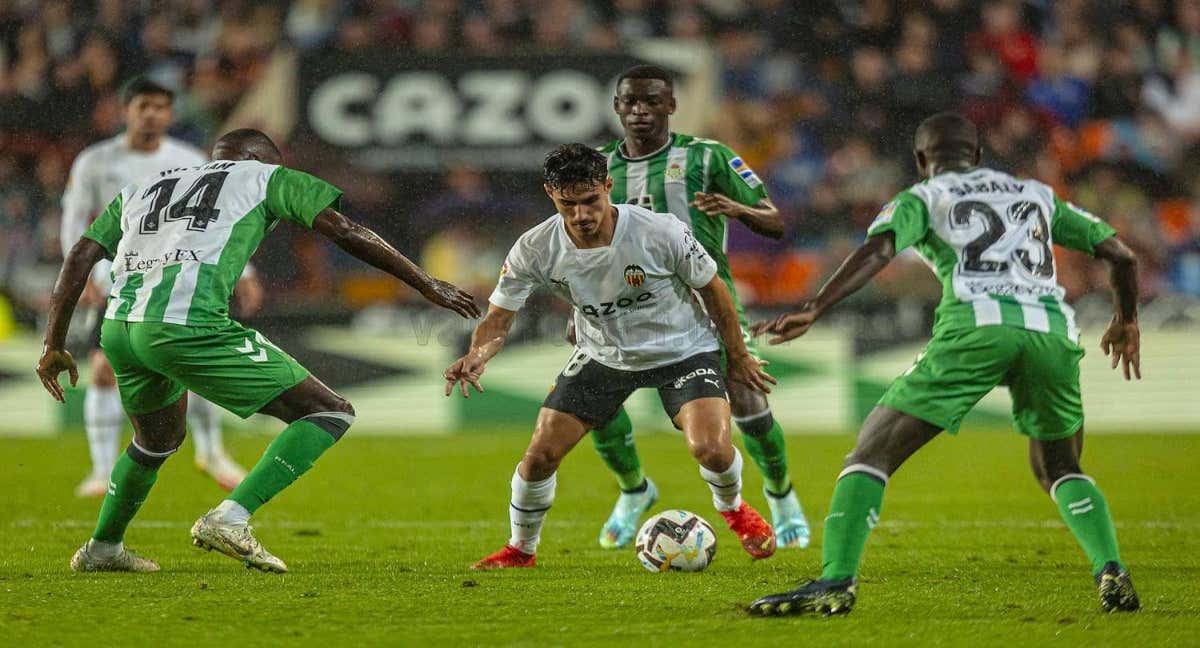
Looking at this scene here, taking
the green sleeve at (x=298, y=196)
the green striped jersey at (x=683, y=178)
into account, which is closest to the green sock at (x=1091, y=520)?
the green striped jersey at (x=683, y=178)

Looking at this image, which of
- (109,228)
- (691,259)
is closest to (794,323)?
(691,259)

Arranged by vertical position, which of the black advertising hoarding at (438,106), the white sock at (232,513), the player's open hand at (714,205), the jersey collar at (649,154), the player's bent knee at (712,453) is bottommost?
the white sock at (232,513)

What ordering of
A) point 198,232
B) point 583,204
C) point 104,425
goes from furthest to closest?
1. point 104,425
2. point 198,232
3. point 583,204

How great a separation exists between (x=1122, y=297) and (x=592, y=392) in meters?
2.24

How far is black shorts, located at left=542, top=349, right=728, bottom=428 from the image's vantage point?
669cm

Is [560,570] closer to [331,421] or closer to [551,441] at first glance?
[551,441]

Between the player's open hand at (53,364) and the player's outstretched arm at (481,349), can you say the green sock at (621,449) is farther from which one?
the player's open hand at (53,364)

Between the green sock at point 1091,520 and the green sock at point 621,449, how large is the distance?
8.60 feet

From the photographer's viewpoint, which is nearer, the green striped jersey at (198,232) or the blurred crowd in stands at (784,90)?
the green striped jersey at (198,232)

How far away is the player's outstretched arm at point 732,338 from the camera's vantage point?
6164mm

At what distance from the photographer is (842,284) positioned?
530cm

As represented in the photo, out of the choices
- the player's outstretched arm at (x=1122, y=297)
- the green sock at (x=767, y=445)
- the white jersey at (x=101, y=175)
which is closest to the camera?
the player's outstretched arm at (x=1122, y=297)

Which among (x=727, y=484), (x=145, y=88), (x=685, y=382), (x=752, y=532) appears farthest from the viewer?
(x=145, y=88)

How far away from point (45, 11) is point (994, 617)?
16.2 metres
